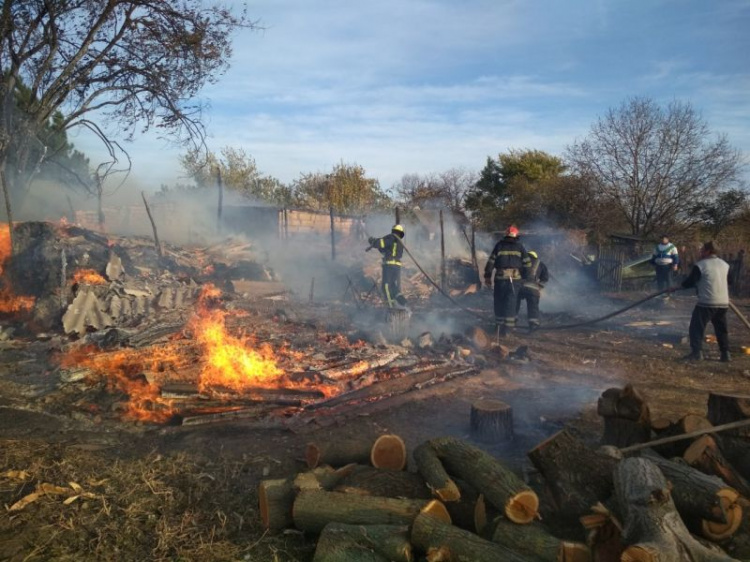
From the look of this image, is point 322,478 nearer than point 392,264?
Yes

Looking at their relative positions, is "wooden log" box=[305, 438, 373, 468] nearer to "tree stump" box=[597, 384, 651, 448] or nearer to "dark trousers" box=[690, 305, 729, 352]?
"tree stump" box=[597, 384, 651, 448]

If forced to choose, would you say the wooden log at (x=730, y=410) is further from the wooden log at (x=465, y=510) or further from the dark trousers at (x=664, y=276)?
the dark trousers at (x=664, y=276)

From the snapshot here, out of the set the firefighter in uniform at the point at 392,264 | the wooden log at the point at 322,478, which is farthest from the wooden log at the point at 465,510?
the firefighter in uniform at the point at 392,264

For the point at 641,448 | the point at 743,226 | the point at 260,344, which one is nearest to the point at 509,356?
the point at 260,344

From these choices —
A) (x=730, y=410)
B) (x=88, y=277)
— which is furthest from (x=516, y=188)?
(x=730, y=410)

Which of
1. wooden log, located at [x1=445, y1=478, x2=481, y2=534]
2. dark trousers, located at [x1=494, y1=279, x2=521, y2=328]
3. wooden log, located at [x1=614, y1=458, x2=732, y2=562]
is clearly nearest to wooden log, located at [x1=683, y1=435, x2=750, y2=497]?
wooden log, located at [x1=614, y1=458, x2=732, y2=562]

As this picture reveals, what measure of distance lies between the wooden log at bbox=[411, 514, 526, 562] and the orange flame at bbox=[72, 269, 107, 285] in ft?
36.2

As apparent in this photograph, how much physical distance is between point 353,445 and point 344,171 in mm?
36742

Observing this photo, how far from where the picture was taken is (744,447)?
3.94 m

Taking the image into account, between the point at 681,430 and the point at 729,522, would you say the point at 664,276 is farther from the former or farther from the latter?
the point at 729,522

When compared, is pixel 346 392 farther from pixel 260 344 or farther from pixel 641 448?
pixel 641 448

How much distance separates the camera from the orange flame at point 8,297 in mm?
11441

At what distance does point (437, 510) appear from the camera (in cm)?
326

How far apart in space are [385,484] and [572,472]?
4.47 ft
